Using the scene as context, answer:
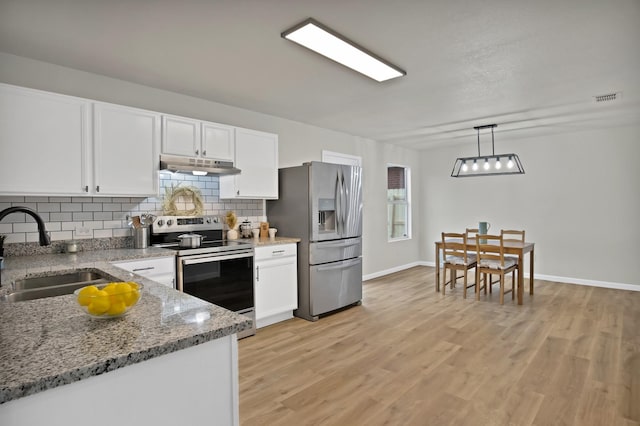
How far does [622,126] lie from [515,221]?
200 centimetres

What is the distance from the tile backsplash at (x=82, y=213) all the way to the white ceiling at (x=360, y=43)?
1.08 metres

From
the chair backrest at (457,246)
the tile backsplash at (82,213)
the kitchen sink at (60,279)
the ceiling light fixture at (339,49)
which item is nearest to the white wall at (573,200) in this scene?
the chair backrest at (457,246)

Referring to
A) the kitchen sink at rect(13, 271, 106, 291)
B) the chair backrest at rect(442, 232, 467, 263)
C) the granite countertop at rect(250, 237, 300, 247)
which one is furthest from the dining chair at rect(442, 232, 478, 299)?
the kitchen sink at rect(13, 271, 106, 291)

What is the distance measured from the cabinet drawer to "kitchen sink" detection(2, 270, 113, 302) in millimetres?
1625

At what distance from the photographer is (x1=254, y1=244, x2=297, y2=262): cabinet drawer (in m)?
3.66

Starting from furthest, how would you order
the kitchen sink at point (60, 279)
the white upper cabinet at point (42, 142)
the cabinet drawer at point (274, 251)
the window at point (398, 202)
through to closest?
the window at point (398, 202) → the cabinet drawer at point (274, 251) → the white upper cabinet at point (42, 142) → the kitchen sink at point (60, 279)

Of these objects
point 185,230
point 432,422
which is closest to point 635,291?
point 432,422

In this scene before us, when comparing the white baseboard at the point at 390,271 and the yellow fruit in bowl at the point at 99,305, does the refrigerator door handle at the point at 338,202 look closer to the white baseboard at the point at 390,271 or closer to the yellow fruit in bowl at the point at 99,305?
the white baseboard at the point at 390,271

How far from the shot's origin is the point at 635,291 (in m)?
5.16

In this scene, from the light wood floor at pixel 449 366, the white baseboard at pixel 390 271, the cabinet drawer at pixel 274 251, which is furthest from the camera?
the white baseboard at pixel 390 271

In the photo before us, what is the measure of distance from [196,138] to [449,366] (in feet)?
9.90

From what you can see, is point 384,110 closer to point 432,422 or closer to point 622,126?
point 432,422

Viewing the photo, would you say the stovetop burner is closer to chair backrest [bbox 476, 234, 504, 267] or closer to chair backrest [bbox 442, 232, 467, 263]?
chair backrest [bbox 442, 232, 467, 263]

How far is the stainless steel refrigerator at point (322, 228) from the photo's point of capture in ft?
13.1
